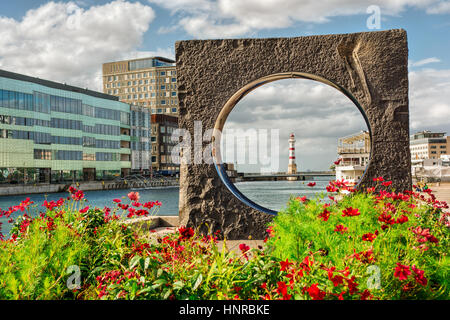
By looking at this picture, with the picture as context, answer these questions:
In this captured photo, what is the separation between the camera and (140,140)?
52906 mm

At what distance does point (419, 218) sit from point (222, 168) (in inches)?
113

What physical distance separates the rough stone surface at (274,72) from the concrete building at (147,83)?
72272 mm

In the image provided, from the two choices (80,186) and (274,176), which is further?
(274,176)

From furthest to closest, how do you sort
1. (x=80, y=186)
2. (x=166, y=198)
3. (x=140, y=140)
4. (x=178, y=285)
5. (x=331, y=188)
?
(x=140, y=140) → (x=80, y=186) → (x=166, y=198) → (x=331, y=188) → (x=178, y=285)

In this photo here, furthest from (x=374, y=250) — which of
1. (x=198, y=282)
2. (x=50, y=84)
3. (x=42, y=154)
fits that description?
(x=50, y=84)

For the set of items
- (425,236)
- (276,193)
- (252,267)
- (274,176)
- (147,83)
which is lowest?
(276,193)

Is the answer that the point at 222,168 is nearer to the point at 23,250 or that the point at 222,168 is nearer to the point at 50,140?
the point at 23,250

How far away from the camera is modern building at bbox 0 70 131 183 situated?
1363 inches

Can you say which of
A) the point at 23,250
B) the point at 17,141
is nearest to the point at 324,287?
the point at 23,250

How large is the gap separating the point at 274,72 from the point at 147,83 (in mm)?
76554

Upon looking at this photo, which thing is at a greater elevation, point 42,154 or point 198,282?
point 42,154

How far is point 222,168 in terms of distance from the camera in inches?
237

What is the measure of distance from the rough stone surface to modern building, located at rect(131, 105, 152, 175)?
46695 millimetres

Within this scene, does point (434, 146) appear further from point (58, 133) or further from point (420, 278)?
point (420, 278)
